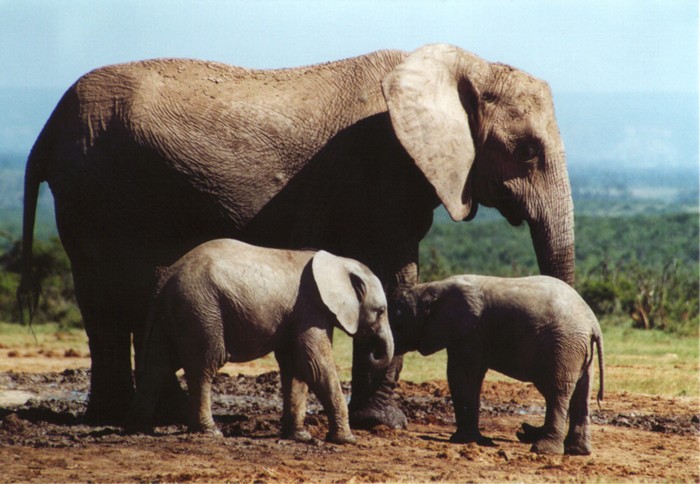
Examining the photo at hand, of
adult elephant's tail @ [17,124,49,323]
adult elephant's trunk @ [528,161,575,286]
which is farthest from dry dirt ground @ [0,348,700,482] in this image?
adult elephant's trunk @ [528,161,575,286]

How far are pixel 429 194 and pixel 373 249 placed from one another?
2.04 ft

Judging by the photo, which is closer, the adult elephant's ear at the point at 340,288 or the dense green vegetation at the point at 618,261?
the adult elephant's ear at the point at 340,288

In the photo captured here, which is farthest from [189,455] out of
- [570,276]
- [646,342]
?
[646,342]

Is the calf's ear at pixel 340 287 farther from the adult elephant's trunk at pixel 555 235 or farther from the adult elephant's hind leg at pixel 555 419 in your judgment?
the adult elephant's trunk at pixel 555 235

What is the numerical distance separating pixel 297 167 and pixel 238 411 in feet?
8.08

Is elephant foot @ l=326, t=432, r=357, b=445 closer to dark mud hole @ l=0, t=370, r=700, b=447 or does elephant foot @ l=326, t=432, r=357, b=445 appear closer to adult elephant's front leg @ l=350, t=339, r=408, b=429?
dark mud hole @ l=0, t=370, r=700, b=447

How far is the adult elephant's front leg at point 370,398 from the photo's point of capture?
1064 cm

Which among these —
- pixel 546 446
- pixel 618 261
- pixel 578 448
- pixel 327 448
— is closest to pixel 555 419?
pixel 546 446

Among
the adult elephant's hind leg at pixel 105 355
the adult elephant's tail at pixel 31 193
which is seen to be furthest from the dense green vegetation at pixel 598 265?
the adult elephant's hind leg at pixel 105 355

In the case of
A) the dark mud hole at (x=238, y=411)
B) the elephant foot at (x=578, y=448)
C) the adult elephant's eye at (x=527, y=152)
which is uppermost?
the adult elephant's eye at (x=527, y=152)

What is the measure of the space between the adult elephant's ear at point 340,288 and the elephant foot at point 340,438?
0.70m

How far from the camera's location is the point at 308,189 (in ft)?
34.3

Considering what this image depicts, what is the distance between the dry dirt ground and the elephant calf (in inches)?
12.3

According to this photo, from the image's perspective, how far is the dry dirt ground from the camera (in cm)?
836
